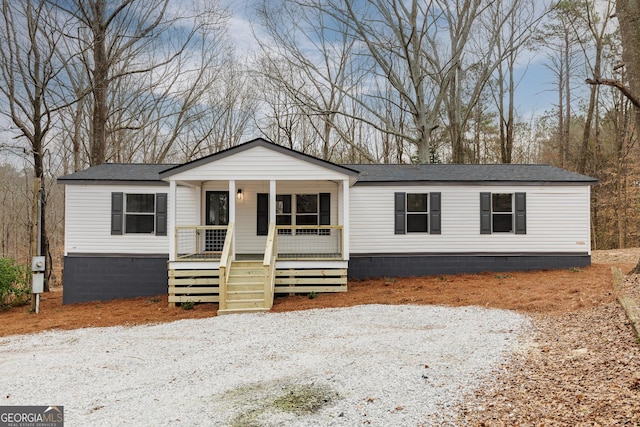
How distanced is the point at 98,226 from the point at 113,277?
1.51 metres

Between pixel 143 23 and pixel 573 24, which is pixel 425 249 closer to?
pixel 143 23

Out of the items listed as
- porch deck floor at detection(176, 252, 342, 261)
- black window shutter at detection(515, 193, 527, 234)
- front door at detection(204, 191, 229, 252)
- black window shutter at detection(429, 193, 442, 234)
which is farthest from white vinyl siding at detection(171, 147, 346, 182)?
black window shutter at detection(515, 193, 527, 234)

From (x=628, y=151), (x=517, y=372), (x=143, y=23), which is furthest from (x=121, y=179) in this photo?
(x=628, y=151)

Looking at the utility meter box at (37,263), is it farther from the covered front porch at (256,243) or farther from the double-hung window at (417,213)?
the double-hung window at (417,213)

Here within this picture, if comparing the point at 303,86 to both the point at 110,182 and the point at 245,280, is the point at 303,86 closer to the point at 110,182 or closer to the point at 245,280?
the point at 110,182

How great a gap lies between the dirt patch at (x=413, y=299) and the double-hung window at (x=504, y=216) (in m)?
1.33

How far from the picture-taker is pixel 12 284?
1191cm

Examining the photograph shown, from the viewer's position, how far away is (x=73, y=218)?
447 inches

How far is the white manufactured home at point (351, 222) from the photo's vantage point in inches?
449

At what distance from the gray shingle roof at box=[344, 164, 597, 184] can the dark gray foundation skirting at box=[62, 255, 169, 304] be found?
21.3 feet

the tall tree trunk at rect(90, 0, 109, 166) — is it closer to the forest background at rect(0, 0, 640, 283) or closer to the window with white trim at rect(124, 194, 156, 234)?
the forest background at rect(0, 0, 640, 283)

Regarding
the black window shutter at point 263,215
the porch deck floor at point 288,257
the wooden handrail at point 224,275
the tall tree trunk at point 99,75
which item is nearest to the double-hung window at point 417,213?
the porch deck floor at point 288,257

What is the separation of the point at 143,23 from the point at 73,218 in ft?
27.2

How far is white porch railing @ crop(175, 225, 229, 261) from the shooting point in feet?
34.2
